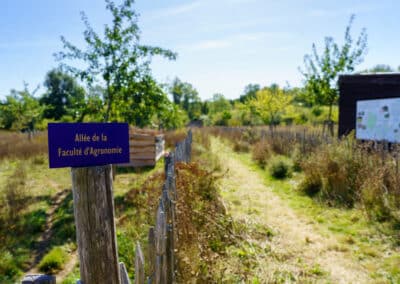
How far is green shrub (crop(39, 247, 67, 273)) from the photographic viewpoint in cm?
385

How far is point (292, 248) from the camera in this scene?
13.2 ft

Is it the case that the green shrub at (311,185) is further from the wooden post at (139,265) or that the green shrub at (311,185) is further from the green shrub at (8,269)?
the green shrub at (8,269)

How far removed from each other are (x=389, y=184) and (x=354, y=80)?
6291mm

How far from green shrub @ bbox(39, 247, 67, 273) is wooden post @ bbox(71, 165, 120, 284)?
3118mm

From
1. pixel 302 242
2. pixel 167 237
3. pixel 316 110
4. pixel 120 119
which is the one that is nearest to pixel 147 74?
pixel 120 119

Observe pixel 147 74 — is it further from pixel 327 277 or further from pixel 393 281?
pixel 393 281

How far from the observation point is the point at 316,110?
102 feet

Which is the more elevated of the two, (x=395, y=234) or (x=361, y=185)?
(x=361, y=185)

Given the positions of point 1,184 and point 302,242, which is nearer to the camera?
point 302,242

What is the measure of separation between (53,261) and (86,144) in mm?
3557

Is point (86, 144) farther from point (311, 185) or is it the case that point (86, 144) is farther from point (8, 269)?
point (311, 185)

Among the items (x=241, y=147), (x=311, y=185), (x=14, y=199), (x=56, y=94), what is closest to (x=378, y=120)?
(x=311, y=185)

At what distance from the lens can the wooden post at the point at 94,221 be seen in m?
1.31

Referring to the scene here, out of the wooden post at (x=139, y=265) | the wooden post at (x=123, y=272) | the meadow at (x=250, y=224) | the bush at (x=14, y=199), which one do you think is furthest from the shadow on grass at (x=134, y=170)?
the wooden post at (x=123, y=272)
